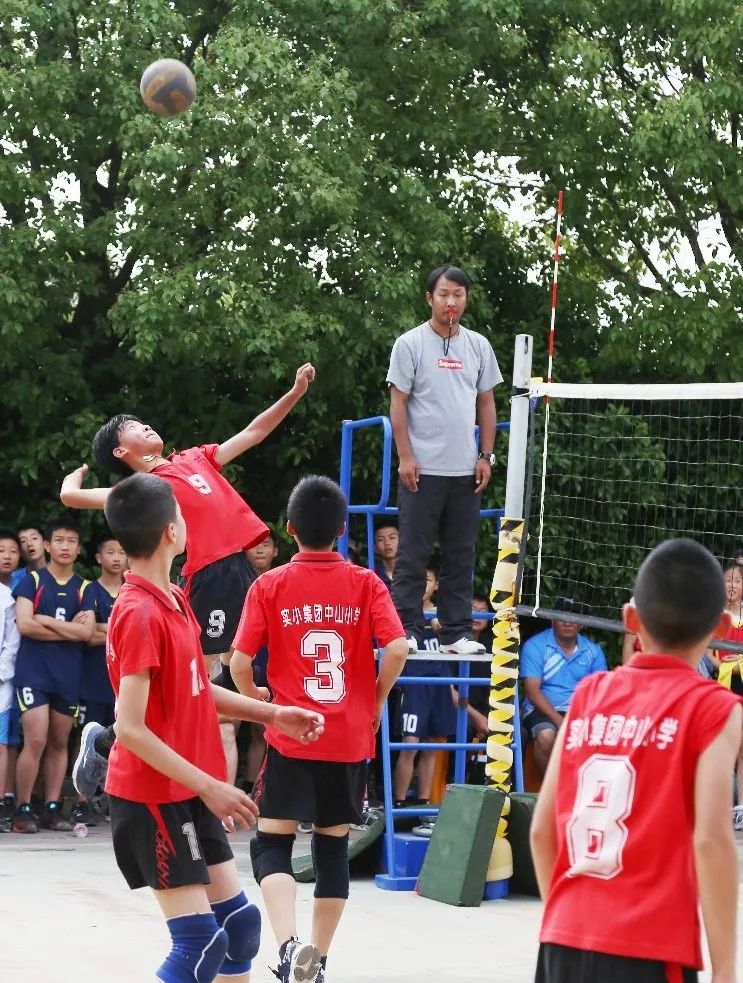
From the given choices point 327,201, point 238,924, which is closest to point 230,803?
point 238,924

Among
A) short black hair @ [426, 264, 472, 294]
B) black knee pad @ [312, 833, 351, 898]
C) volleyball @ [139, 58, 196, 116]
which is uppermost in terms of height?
volleyball @ [139, 58, 196, 116]

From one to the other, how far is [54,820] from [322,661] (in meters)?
4.76

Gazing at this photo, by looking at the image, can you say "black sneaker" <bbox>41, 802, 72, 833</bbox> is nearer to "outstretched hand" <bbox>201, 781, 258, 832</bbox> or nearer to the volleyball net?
the volleyball net

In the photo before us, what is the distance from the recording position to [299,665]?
5.90 metres

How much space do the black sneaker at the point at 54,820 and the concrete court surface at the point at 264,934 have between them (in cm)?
134

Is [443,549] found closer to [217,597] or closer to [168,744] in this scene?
[217,597]

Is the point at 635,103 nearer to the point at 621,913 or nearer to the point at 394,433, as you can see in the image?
the point at 394,433

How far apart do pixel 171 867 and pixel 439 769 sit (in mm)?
6477

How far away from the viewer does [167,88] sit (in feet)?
30.3

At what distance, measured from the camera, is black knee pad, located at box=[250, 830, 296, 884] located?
5.77 metres

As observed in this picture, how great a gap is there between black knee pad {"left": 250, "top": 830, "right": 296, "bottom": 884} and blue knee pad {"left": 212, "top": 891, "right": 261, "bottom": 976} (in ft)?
4.15

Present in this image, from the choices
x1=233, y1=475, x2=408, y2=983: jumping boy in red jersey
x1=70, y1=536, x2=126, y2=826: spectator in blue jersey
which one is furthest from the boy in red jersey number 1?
x1=70, y1=536, x2=126, y2=826: spectator in blue jersey

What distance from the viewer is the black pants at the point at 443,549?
8.45 metres

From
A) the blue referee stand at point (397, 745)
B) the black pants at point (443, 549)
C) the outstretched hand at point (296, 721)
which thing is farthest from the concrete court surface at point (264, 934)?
the outstretched hand at point (296, 721)
